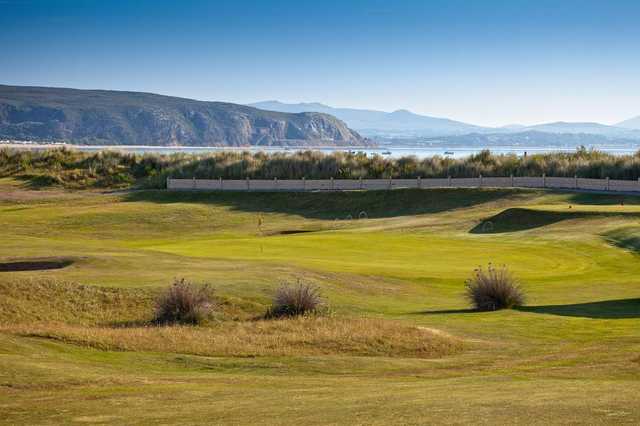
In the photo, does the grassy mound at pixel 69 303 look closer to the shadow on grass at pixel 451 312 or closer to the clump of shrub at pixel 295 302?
the clump of shrub at pixel 295 302

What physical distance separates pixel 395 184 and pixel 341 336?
49427mm

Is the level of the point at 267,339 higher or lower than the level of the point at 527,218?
lower

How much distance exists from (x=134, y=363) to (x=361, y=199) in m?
49.5

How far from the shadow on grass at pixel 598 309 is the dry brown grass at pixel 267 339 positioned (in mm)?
4721

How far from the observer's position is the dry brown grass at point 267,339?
1853cm

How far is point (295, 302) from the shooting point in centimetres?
2225

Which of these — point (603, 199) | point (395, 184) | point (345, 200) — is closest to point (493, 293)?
point (603, 199)

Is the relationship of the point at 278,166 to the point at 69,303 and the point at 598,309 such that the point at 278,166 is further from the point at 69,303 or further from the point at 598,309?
the point at 69,303

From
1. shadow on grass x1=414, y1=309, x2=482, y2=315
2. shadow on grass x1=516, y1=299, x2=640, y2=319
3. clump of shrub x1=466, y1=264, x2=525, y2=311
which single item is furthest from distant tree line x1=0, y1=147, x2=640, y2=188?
shadow on grass x1=414, y1=309, x2=482, y2=315

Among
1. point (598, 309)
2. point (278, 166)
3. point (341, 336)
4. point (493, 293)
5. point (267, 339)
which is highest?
point (278, 166)

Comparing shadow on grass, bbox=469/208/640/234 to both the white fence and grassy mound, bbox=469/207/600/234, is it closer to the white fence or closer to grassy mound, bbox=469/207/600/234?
grassy mound, bbox=469/207/600/234

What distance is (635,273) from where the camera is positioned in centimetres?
3084

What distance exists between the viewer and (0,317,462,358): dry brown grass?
730 inches

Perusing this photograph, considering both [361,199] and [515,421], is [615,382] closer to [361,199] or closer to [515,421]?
[515,421]
